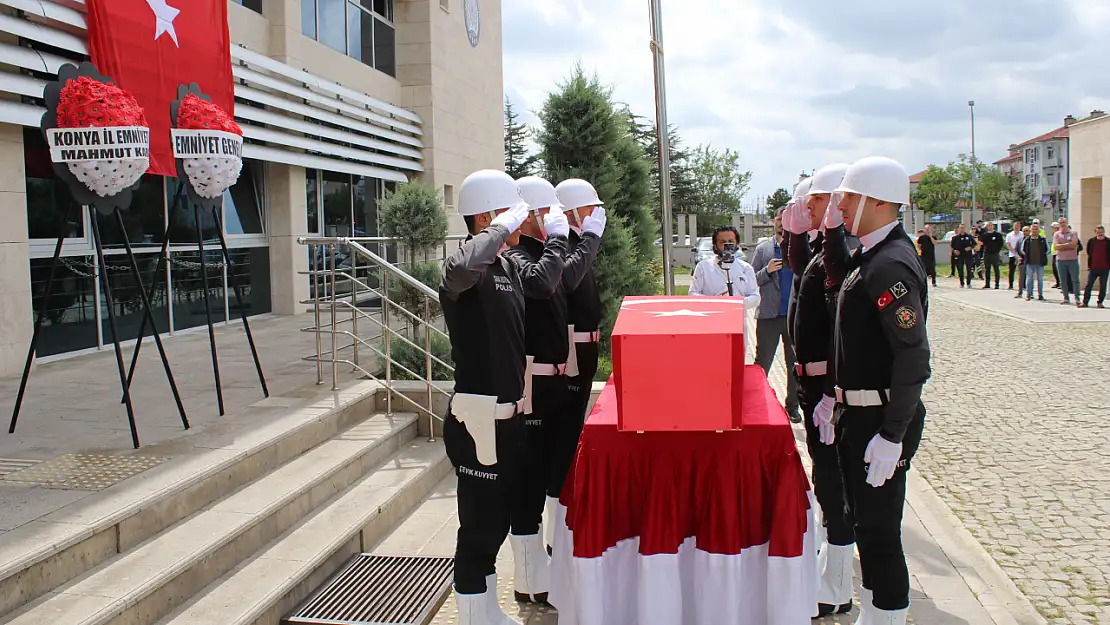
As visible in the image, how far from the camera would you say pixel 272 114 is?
43.3ft

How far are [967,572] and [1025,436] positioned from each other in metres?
3.73

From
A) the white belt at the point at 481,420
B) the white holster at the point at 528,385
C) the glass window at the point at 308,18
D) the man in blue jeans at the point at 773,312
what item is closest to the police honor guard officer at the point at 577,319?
the white holster at the point at 528,385

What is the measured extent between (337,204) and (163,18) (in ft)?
27.2

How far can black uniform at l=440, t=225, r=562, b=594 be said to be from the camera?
3912mm

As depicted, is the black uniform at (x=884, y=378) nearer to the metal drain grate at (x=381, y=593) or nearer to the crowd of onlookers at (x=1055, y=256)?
the metal drain grate at (x=381, y=593)

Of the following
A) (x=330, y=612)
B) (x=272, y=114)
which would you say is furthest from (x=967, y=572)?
(x=272, y=114)

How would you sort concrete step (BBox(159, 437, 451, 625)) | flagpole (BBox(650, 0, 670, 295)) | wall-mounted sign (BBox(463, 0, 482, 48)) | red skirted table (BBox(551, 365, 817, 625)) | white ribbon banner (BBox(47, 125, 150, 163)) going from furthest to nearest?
wall-mounted sign (BBox(463, 0, 482, 48)) < flagpole (BBox(650, 0, 670, 295)) < white ribbon banner (BBox(47, 125, 150, 163)) < concrete step (BBox(159, 437, 451, 625)) < red skirted table (BBox(551, 365, 817, 625))

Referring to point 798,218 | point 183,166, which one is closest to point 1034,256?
point 798,218

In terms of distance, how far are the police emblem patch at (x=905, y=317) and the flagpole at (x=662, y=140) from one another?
3.38 m

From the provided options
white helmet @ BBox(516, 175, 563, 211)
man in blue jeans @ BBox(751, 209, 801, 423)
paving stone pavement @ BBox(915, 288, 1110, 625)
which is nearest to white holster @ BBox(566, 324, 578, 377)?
→ white helmet @ BBox(516, 175, 563, 211)

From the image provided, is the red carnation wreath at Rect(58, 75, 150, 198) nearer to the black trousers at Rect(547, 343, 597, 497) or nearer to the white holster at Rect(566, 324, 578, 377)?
the white holster at Rect(566, 324, 578, 377)

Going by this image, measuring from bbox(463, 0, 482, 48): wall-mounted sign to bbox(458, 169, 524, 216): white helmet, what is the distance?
19734mm

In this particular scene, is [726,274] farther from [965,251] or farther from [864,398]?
[965,251]

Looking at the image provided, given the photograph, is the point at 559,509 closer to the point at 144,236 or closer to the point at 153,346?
the point at 153,346
